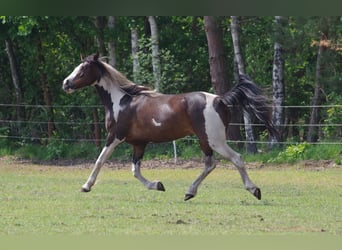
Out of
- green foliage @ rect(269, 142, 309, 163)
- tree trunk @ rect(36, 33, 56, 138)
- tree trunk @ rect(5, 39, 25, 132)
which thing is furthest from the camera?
tree trunk @ rect(5, 39, 25, 132)

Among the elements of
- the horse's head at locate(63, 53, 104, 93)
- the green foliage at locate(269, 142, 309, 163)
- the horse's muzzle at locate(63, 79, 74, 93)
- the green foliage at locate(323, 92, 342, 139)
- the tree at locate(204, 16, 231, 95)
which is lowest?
the green foliage at locate(269, 142, 309, 163)

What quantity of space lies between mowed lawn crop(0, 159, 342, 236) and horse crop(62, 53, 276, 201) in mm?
453

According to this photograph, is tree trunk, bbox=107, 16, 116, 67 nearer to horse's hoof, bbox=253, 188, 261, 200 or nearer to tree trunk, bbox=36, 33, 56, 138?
tree trunk, bbox=36, 33, 56, 138

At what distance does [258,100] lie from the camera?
1077 centimetres

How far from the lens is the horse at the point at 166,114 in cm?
1048

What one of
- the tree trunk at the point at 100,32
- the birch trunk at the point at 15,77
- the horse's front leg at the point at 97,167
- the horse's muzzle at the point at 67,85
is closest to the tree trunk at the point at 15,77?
the birch trunk at the point at 15,77

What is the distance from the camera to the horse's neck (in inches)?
453

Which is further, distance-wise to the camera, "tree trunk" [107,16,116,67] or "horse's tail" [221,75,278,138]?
"tree trunk" [107,16,116,67]

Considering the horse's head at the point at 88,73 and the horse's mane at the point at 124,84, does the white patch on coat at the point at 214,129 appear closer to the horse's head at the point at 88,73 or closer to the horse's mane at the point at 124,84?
the horse's mane at the point at 124,84

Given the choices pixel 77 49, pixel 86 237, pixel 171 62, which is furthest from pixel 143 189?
pixel 77 49

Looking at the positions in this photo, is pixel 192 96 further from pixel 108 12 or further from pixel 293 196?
pixel 108 12

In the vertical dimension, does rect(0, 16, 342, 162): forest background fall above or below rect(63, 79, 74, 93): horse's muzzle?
below

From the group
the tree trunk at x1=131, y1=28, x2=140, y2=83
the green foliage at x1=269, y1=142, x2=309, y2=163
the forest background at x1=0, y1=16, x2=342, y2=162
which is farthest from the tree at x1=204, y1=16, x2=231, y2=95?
the green foliage at x1=269, y1=142, x2=309, y2=163

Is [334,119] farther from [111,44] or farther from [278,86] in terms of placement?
[111,44]
